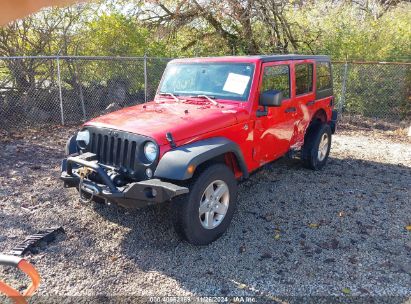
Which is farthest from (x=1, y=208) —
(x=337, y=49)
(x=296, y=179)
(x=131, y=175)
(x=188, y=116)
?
(x=337, y=49)

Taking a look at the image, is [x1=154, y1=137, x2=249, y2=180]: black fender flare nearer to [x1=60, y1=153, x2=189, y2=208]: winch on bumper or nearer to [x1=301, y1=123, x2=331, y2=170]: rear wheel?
[x1=60, y1=153, x2=189, y2=208]: winch on bumper

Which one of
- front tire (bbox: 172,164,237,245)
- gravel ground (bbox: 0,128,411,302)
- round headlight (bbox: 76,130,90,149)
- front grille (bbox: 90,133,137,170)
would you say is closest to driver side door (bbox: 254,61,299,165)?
gravel ground (bbox: 0,128,411,302)

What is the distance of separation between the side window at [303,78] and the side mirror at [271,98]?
1109 millimetres

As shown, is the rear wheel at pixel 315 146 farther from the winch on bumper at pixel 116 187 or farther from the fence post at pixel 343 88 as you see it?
the fence post at pixel 343 88

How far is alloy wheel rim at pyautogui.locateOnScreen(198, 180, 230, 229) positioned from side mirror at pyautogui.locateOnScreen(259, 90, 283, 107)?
1.10 m

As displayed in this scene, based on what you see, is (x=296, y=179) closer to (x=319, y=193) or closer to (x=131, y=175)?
(x=319, y=193)

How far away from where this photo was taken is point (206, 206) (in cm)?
340

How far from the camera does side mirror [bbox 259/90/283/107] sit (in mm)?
3892

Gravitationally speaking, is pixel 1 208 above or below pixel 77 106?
below

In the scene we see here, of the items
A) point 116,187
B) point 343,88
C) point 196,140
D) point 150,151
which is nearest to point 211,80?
point 196,140

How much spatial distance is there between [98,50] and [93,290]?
27.0 ft

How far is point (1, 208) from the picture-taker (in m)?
4.13

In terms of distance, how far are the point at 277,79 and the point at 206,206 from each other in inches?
80.2

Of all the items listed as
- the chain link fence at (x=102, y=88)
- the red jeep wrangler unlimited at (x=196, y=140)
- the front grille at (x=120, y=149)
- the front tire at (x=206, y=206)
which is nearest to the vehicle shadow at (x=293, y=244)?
the front tire at (x=206, y=206)
